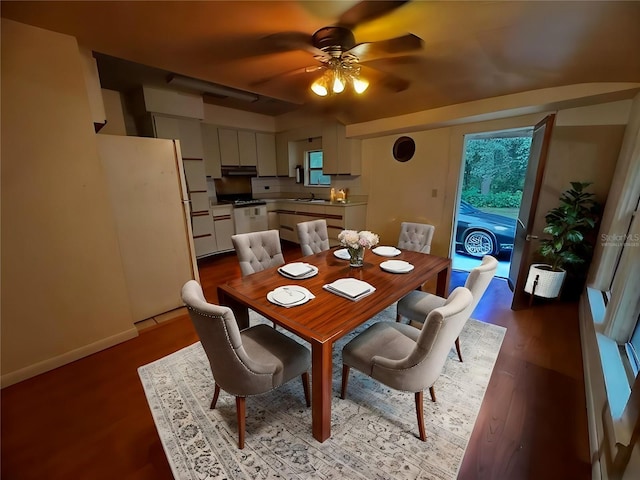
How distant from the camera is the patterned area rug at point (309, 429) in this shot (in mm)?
1253

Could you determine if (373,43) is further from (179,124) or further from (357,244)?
(179,124)

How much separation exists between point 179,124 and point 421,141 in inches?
141

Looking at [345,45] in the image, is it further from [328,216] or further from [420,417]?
[328,216]

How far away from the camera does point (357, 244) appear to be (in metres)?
1.94

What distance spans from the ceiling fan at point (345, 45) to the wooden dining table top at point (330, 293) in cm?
139

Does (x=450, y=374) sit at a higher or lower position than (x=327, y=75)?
lower

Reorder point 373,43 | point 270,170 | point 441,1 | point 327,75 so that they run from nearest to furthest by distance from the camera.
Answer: point 441,1 → point 373,43 → point 327,75 → point 270,170

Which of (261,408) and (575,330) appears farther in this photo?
(575,330)

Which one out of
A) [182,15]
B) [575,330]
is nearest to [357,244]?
[182,15]

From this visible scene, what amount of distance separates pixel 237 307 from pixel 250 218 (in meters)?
3.31

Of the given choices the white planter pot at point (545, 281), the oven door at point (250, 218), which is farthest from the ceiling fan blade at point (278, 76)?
the white planter pot at point (545, 281)

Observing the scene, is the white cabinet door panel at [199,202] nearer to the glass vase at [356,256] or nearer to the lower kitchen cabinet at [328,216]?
the lower kitchen cabinet at [328,216]

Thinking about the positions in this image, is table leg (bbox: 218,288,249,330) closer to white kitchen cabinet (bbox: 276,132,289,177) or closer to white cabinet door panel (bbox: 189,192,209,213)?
white cabinet door panel (bbox: 189,192,209,213)

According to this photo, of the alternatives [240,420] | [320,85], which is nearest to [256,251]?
[240,420]
